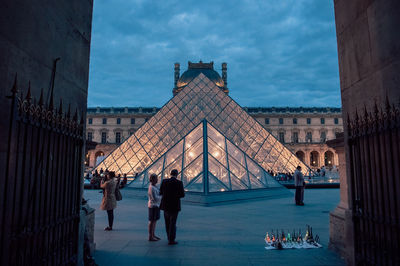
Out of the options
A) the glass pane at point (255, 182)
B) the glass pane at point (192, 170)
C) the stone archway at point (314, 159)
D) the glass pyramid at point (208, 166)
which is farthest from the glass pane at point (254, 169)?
the stone archway at point (314, 159)

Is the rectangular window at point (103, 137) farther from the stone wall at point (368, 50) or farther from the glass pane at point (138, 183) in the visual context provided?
the stone wall at point (368, 50)

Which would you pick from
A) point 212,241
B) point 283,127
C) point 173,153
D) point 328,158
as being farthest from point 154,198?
point 328,158

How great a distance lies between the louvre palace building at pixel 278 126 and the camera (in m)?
46.5

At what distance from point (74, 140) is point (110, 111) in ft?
158

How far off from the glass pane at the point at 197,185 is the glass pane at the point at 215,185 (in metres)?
0.26

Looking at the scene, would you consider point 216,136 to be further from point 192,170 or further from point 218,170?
point 192,170

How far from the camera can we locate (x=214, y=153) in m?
9.99

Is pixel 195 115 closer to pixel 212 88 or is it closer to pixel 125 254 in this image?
pixel 212 88

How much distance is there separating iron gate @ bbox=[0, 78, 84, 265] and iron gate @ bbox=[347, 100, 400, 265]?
2635 mm

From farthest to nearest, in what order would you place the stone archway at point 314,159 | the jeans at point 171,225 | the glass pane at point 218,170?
the stone archway at point 314,159, the glass pane at point 218,170, the jeans at point 171,225

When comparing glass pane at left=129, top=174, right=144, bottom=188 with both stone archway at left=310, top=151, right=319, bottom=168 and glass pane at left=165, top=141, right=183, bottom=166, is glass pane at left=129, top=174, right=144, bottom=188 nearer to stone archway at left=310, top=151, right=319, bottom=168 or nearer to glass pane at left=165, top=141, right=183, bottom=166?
glass pane at left=165, top=141, right=183, bottom=166

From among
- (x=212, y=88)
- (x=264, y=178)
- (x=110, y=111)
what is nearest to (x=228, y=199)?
(x=264, y=178)

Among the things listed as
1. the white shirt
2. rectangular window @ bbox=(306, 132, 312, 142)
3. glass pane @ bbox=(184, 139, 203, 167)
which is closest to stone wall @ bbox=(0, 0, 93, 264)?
the white shirt

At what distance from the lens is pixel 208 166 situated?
912 centimetres
